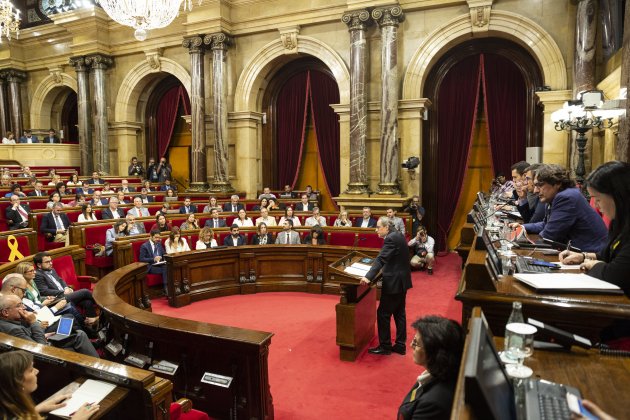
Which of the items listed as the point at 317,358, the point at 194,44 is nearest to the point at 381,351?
the point at 317,358

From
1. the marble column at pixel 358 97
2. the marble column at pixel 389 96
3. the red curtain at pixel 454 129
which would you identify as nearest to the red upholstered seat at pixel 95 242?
the marble column at pixel 358 97

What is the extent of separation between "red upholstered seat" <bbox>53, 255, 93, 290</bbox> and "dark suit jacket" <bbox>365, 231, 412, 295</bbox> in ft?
11.7

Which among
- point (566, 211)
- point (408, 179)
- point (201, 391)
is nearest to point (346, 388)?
point (201, 391)

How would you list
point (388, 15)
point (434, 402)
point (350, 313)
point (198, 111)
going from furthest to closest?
point (198, 111) → point (388, 15) → point (350, 313) → point (434, 402)

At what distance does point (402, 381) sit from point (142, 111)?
1251 centimetres

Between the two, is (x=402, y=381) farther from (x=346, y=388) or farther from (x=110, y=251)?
(x=110, y=251)

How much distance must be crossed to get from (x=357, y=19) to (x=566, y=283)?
28.4ft

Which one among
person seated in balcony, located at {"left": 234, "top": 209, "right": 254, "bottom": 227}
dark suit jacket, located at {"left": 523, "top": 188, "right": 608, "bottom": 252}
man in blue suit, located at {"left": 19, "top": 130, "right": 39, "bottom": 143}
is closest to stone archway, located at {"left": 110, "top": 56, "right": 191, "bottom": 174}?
man in blue suit, located at {"left": 19, "top": 130, "right": 39, "bottom": 143}

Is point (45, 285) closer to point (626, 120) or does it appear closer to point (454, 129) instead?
point (626, 120)

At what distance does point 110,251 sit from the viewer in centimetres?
709

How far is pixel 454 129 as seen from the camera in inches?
413

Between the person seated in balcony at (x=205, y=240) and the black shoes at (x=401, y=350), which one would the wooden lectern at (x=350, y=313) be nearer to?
the black shoes at (x=401, y=350)

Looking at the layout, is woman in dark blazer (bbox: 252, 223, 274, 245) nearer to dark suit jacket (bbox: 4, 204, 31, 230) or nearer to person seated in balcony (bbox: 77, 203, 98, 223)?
person seated in balcony (bbox: 77, 203, 98, 223)

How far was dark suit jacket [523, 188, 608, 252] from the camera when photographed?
307cm
